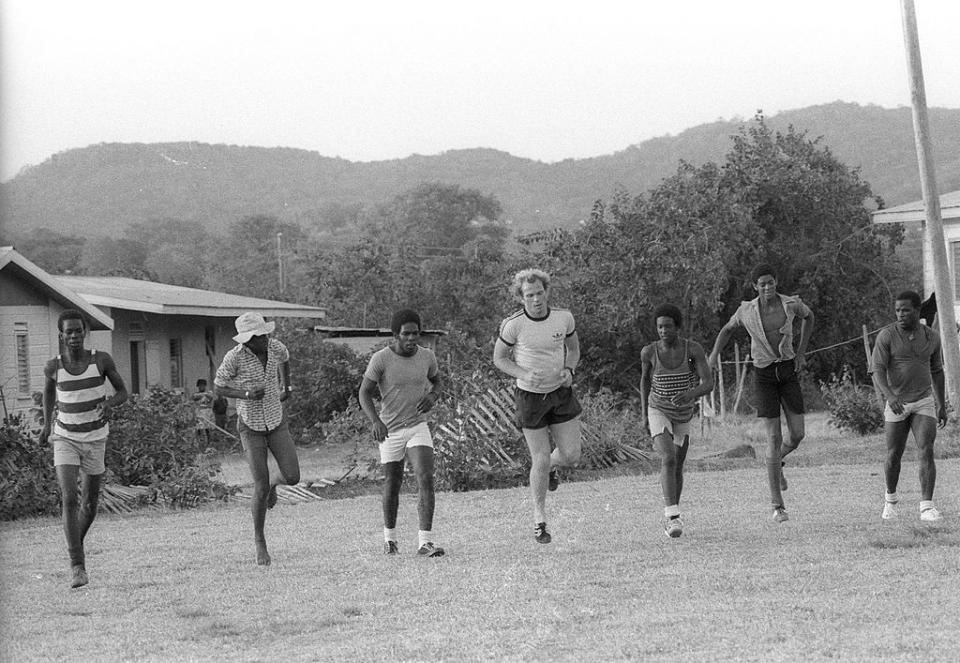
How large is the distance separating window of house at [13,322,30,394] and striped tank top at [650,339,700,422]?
52.2 ft

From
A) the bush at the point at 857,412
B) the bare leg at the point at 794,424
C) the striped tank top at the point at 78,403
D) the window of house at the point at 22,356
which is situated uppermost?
the window of house at the point at 22,356

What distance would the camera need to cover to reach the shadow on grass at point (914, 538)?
923 cm

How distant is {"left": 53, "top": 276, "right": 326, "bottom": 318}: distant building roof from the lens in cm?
2880

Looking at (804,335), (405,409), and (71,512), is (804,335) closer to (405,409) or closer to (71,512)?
(405,409)

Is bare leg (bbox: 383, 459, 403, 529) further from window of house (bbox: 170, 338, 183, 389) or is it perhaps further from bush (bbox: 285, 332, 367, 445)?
window of house (bbox: 170, 338, 183, 389)

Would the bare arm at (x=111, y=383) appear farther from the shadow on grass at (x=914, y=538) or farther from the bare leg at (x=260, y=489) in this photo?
the shadow on grass at (x=914, y=538)

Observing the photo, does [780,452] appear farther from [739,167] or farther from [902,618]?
[739,167]

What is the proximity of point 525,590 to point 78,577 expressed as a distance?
3.09m

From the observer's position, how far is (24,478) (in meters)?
16.0

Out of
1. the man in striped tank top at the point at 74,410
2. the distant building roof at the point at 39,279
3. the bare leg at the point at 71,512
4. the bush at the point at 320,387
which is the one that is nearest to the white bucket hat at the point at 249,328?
the man in striped tank top at the point at 74,410

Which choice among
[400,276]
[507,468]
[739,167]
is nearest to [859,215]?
[739,167]

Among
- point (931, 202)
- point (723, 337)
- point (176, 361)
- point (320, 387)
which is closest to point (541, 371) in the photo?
point (723, 337)

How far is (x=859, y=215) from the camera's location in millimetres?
37625

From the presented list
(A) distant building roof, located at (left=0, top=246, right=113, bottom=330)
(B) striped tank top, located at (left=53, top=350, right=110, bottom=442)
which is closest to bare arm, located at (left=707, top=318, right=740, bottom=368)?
(B) striped tank top, located at (left=53, top=350, right=110, bottom=442)
